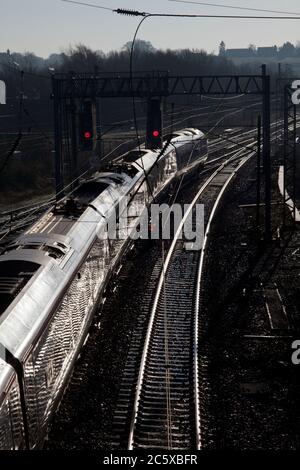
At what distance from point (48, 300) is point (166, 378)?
345cm

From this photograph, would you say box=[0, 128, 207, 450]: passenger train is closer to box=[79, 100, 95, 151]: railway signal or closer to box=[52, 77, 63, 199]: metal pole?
box=[79, 100, 95, 151]: railway signal

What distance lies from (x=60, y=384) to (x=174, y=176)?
2216 cm

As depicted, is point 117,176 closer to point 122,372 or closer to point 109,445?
point 122,372

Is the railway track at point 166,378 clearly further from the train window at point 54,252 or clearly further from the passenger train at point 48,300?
the train window at point 54,252

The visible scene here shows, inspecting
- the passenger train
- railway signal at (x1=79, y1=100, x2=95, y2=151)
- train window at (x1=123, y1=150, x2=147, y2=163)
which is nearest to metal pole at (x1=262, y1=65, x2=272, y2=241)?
train window at (x1=123, y1=150, x2=147, y2=163)

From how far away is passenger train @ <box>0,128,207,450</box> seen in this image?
9.03 meters

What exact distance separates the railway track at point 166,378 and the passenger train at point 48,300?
129cm

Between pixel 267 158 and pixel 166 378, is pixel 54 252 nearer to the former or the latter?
pixel 166 378

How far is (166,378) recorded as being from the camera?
13.2 metres

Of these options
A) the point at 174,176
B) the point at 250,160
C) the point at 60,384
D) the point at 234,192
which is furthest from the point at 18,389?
the point at 250,160

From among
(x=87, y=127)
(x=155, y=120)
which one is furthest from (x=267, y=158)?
(x=87, y=127)

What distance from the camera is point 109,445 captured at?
10922 millimetres

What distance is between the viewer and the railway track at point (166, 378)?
36.9ft

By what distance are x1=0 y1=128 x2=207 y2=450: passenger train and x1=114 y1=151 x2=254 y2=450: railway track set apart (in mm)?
1291
